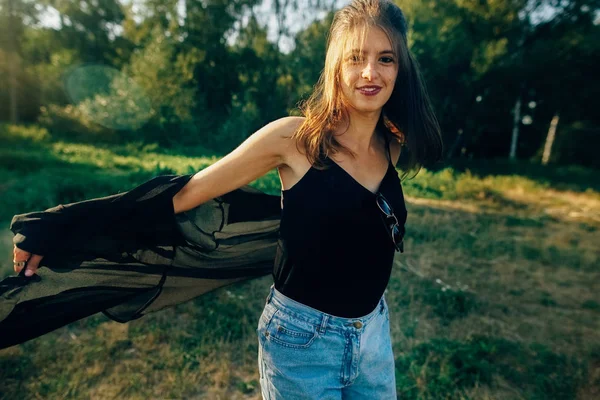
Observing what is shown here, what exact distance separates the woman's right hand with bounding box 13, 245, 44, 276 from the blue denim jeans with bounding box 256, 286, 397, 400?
0.94 metres

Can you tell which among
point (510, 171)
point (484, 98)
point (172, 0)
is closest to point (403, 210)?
point (172, 0)

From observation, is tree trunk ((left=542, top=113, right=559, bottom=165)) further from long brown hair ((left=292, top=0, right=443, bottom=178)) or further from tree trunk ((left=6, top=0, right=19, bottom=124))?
tree trunk ((left=6, top=0, right=19, bottom=124))

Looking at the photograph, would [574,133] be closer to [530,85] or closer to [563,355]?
[530,85]

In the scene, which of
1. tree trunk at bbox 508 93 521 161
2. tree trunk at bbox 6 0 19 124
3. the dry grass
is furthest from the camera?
tree trunk at bbox 6 0 19 124

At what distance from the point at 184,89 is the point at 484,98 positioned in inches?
546

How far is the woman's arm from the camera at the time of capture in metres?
1.49

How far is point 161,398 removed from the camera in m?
2.92

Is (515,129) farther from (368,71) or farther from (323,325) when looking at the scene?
(323,325)

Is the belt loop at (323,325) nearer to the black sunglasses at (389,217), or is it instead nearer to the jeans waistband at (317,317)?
the jeans waistband at (317,317)

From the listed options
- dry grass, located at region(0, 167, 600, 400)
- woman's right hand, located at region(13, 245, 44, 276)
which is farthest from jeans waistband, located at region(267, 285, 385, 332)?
dry grass, located at region(0, 167, 600, 400)

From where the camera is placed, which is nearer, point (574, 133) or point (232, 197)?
point (232, 197)

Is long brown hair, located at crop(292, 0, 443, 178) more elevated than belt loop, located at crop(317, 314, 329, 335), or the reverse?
long brown hair, located at crop(292, 0, 443, 178)

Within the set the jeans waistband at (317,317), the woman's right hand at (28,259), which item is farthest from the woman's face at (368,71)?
the woman's right hand at (28,259)

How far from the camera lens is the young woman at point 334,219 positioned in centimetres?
146
